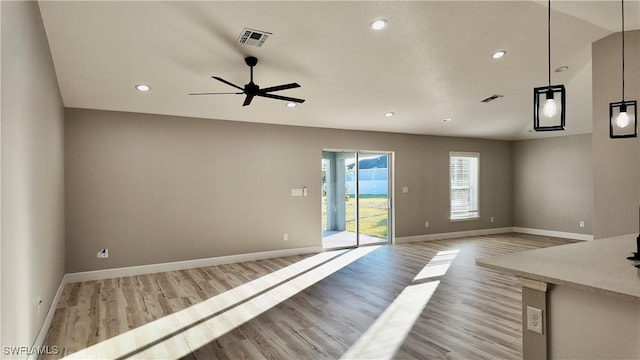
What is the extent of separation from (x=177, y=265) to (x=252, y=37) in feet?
12.4

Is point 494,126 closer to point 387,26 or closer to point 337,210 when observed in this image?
point 337,210

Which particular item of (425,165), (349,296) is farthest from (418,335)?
(425,165)

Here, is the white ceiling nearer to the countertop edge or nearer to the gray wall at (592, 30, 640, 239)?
the gray wall at (592, 30, 640, 239)

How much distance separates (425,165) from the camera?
8156 mm

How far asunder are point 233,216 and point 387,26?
154 inches

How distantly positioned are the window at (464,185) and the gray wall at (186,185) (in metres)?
1.89

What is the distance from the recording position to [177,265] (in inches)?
217

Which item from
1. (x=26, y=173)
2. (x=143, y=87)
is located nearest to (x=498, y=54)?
(x=143, y=87)

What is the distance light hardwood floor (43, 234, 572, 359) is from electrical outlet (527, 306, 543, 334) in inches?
41.0

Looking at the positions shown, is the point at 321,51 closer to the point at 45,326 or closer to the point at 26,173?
the point at 26,173

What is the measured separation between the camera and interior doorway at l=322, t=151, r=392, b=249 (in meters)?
7.11

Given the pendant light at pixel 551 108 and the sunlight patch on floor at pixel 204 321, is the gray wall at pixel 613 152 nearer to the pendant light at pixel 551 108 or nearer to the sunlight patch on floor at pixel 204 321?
the pendant light at pixel 551 108

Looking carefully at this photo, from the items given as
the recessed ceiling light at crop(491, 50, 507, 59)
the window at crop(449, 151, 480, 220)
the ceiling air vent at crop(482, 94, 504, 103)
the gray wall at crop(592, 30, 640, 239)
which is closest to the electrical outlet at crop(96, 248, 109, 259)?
the recessed ceiling light at crop(491, 50, 507, 59)

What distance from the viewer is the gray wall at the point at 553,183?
8047mm
